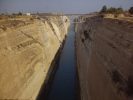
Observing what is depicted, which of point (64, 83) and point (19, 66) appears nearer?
point (19, 66)

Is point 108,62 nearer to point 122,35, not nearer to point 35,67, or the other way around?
point 122,35

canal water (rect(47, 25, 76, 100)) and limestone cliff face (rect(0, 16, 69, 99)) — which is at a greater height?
limestone cliff face (rect(0, 16, 69, 99))

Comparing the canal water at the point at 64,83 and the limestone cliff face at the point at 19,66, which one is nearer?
the limestone cliff face at the point at 19,66

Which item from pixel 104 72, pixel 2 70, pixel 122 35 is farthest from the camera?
pixel 2 70

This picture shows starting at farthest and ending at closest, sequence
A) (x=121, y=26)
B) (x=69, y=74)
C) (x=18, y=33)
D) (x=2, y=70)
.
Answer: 1. (x=69, y=74)
2. (x=18, y=33)
3. (x=2, y=70)
4. (x=121, y=26)

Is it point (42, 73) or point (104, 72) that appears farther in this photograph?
point (42, 73)

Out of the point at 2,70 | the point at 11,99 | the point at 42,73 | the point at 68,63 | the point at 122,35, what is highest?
the point at 122,35

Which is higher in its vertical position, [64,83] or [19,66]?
[19,66]

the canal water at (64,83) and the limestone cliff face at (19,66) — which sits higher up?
the limestone cliff face at (19,66)

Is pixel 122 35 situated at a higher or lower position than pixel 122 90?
higher

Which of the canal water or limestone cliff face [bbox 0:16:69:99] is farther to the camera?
the canal water

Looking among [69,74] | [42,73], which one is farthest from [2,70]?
[69,74]
